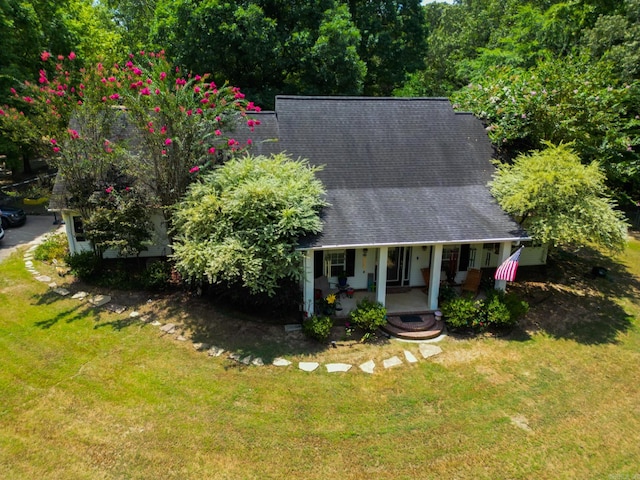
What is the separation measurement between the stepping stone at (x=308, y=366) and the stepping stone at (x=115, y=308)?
6191 millimetres

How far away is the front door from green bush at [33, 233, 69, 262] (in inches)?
486

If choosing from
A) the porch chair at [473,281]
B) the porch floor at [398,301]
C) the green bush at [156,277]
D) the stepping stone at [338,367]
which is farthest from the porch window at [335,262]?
the green bush at [156,277]

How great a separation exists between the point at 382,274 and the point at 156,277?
745 cm

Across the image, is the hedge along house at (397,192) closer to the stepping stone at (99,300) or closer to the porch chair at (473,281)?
the porch chair at (473,281)

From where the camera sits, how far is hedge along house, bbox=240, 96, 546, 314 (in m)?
13.4

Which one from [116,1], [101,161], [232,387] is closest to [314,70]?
[101,161]

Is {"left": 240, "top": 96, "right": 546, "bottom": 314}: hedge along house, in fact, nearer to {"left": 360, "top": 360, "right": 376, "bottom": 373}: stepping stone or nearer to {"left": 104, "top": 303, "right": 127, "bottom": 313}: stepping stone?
{"left": 360, "top": 360, "right": 376, "bottom": 373}: stepping stone

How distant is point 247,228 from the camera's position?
39.9 feet

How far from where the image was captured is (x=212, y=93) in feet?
45.3

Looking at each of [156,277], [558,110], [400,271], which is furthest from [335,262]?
[558,110]

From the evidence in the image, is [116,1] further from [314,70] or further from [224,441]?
[224,441]

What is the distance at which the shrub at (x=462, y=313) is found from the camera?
13219mm

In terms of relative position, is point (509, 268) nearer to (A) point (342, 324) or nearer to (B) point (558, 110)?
(A) point (342, 324)

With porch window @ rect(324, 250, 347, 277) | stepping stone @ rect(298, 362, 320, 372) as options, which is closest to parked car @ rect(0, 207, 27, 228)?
porch window @ rect(324, 250, 347, 277)
